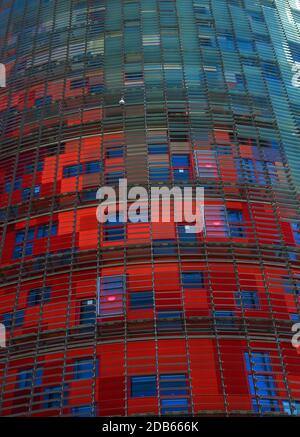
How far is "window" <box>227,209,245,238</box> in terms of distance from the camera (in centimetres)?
1741

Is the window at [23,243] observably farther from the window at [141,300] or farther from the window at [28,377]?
the window at [28,377]

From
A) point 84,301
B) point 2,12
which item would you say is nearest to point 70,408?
point 84,301

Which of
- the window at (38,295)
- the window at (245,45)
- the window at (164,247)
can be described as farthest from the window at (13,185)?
the window at (245,45)

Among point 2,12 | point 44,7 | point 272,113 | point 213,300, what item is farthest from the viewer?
point 2,12

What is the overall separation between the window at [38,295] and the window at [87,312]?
37.2 inches

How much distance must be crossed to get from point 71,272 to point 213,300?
12.3ft

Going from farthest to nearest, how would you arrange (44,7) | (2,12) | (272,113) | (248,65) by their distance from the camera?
(2,12), (44,7), (248,65), (272,113)

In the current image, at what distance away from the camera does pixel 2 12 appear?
28.5 metres

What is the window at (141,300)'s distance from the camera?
16047 mm

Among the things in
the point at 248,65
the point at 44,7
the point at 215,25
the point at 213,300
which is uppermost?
the point at 44,7

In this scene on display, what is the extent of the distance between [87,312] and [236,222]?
4.85 meters

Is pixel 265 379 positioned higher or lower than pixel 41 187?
lower

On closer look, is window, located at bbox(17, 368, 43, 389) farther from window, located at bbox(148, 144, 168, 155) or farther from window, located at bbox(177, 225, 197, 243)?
window, located at bbox(148, 144, 168, 155)

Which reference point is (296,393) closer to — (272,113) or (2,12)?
(272,113)
